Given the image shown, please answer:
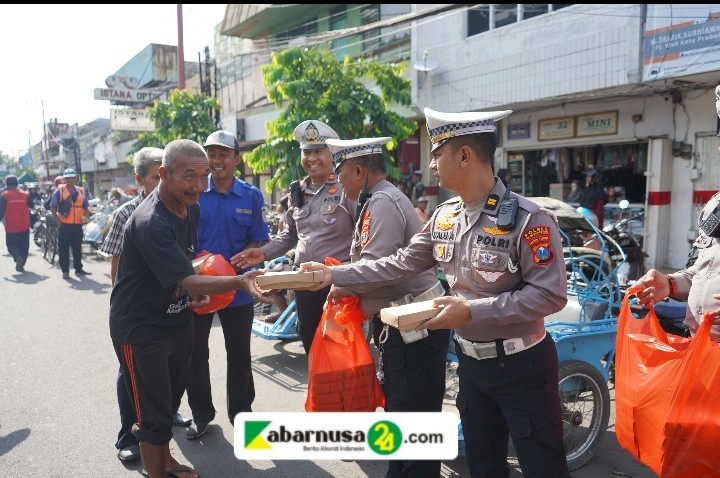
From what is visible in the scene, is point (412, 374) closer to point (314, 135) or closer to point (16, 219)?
point (314, 135)

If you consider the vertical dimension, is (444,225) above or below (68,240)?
above

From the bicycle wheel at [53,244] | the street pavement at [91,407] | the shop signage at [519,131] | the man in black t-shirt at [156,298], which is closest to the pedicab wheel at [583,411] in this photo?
the street pavement at [91,407]

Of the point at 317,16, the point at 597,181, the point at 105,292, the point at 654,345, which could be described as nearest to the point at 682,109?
the point at 597,181

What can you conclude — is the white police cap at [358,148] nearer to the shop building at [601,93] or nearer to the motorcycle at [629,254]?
the motorcycle at [629,254]

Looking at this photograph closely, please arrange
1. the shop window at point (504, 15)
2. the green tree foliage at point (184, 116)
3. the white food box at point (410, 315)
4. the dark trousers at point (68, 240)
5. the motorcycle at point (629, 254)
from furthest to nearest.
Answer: the green tree foliage at point (184, 116) → the shop window at point (504, 15) → the dark trousers at point (68, 240) → the motorcycle at point (629, 254) → the white food box at point (410, 315)

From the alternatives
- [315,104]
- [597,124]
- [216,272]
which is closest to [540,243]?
[216,272]

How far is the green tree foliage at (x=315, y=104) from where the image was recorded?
26.5ft

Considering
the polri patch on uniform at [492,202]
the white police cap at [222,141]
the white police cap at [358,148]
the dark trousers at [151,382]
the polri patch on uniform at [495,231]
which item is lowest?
the dark trousers at [151,382]

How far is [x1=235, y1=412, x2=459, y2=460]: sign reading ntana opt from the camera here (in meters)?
1.76

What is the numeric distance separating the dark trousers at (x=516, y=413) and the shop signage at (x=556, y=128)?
919cm

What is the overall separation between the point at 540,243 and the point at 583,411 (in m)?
1.82

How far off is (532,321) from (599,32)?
8116mm

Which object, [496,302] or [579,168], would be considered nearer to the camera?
[496,302]

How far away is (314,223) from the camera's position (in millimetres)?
3744
